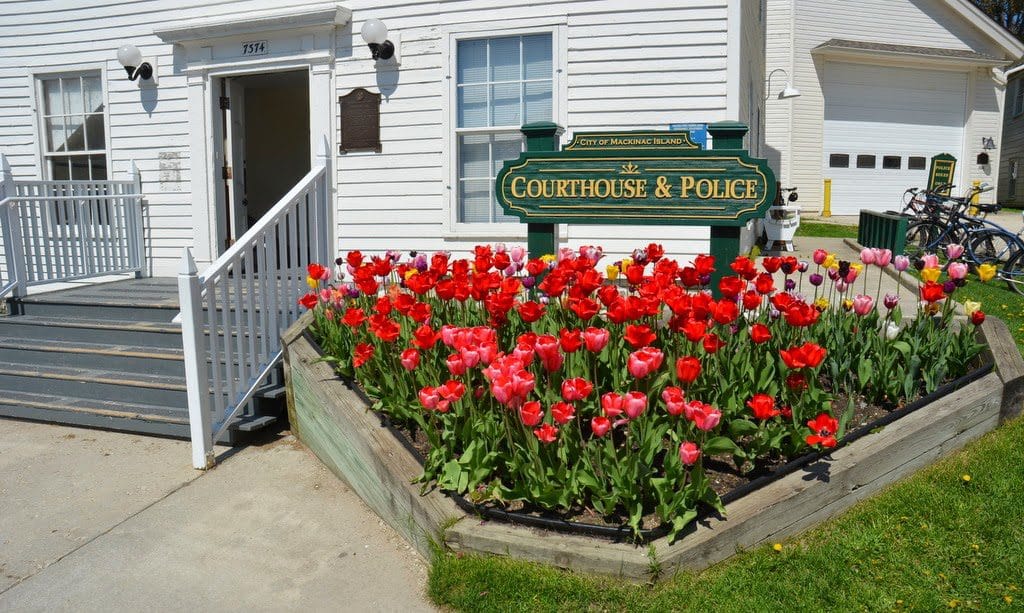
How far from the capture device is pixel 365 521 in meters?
3.56

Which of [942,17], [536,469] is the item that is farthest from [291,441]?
[942,17]

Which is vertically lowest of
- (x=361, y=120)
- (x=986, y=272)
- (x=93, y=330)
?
(x=93, y=330)

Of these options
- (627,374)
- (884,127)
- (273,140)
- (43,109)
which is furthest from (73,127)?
(884,127)

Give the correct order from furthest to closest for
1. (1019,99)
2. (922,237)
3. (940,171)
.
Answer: (1019,99), (940,171), (922,237)

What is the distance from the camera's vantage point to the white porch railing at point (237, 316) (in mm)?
4164

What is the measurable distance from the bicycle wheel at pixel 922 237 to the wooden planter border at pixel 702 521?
277 inches

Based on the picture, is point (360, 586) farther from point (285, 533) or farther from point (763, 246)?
point (763, 246)

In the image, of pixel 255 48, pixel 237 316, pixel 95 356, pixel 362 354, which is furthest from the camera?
pixel 255 48

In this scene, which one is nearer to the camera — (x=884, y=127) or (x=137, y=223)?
(x=137, y=223)

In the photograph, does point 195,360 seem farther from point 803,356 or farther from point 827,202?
point 827,202

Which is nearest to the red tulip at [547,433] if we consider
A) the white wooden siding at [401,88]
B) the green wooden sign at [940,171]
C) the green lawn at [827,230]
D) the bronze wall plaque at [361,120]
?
the white wooden siding at [401,88]

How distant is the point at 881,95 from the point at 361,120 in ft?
54.3

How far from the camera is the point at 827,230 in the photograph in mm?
14852

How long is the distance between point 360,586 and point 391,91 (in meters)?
4.89
